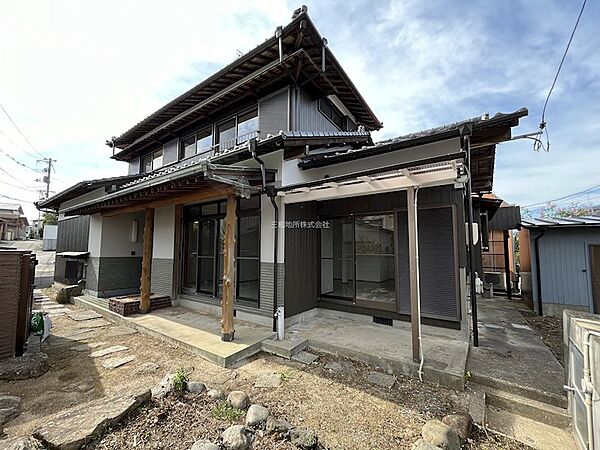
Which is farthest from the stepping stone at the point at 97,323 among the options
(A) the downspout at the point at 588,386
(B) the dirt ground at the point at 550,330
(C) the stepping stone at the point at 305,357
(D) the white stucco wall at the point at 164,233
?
(B) the dirt ground at the point at 550,330

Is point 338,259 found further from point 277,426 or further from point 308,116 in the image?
point 277,426

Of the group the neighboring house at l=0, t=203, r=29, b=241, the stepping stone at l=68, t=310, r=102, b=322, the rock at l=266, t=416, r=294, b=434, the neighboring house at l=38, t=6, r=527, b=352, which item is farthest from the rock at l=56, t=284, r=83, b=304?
the rock at l=266, t=416, r=294, b=434

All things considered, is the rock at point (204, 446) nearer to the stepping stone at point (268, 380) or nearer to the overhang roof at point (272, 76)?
the stepping stone at point (268, 380)

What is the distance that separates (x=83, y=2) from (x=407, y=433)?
7627 mm

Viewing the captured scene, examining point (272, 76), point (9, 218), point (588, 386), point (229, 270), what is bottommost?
point (588, 386)

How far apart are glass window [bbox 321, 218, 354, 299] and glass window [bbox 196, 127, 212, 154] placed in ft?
13.8

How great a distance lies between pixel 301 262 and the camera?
5.61 meters

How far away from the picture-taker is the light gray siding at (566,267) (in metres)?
6.38

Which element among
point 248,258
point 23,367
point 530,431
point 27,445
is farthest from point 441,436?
point 23,367

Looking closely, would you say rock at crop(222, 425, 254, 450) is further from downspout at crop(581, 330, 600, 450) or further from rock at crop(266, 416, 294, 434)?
downspout at crop(581, 330, 600, 450)

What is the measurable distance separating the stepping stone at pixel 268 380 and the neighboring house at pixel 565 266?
7103 mm

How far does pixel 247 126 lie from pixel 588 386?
6.93 m

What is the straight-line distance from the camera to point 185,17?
17.0 feet

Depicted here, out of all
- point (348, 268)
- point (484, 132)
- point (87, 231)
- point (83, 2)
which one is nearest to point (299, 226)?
point (348, 268)
